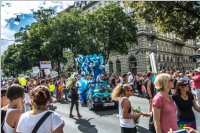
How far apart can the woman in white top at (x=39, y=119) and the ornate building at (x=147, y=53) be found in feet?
160

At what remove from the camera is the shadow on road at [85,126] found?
390 inches

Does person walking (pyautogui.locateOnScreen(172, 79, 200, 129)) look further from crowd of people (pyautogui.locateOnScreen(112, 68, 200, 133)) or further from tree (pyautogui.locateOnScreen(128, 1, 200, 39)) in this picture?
tree (pyautogui.locateOnScreen(128, 1, 200, 39))

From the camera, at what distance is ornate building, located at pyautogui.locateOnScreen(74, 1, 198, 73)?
5488cm

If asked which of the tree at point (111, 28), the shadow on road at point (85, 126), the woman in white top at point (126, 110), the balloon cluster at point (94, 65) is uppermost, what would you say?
the tree at point (111, 28)

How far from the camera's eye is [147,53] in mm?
55406

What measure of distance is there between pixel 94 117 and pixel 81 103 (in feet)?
17.8

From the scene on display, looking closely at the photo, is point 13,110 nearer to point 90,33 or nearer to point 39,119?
point 39,119

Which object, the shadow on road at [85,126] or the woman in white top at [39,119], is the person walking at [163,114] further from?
the shadow on road at [85,126]

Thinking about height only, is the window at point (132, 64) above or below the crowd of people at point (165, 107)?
above

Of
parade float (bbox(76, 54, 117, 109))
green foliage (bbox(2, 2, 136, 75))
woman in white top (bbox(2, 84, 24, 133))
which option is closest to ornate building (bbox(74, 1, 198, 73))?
green foliage (bbox(2, 2, 136, 75))

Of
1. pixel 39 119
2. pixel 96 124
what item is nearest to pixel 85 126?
pixel 96 124

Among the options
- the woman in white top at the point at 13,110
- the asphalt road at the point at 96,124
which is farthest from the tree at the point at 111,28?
the woman in white top at the point at 13,110

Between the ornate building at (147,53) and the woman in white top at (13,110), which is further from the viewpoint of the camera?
the ornate building at (147,53)

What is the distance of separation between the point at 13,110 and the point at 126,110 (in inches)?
82.1
